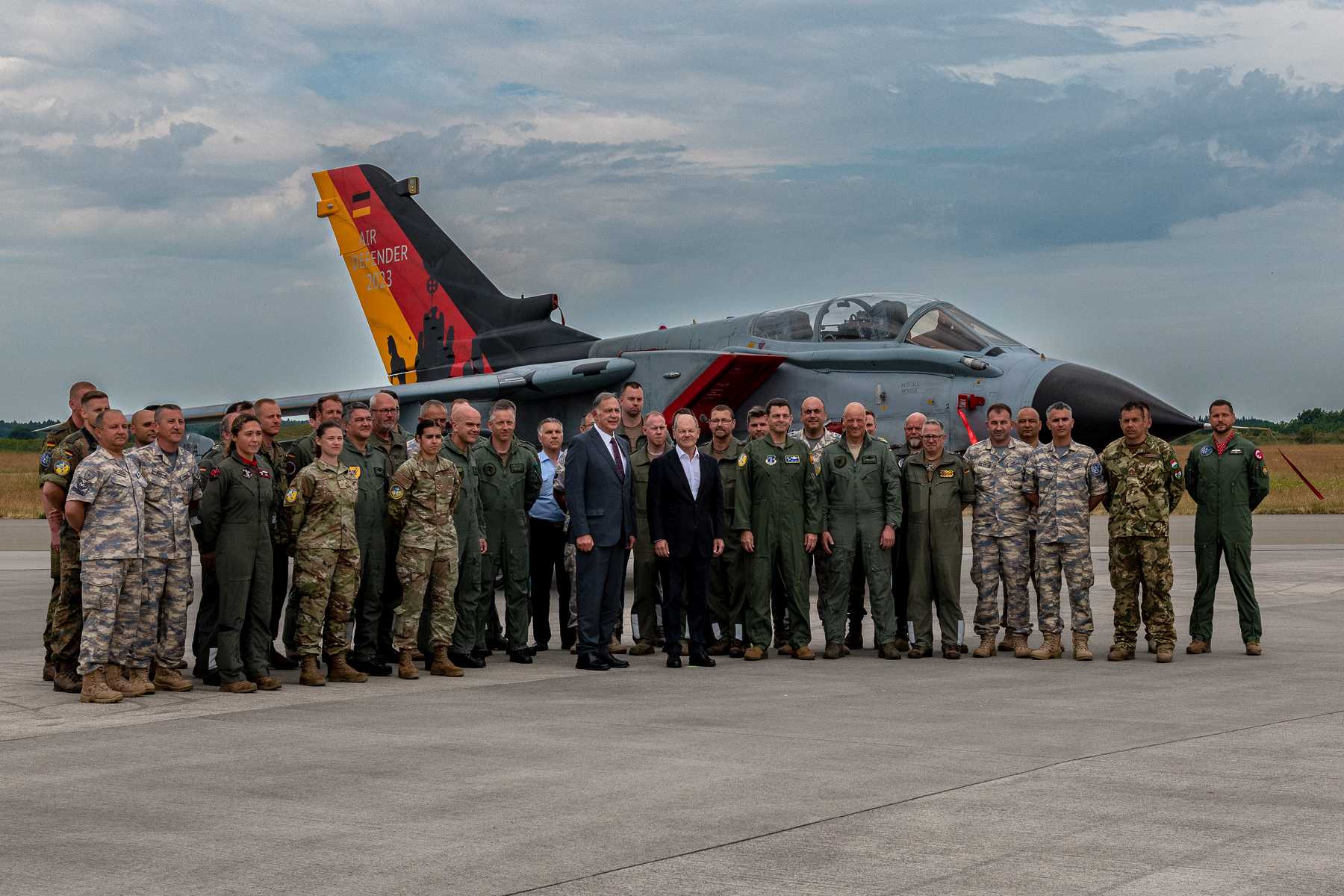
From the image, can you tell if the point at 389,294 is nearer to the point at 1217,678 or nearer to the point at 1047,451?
the point at 1047,451

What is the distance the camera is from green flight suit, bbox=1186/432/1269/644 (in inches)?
371

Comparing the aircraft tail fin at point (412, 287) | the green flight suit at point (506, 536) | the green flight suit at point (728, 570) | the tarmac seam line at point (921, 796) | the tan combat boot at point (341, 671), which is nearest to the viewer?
the tarmac seam line at point (921, 796)

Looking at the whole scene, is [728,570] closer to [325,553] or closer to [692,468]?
[692,468]

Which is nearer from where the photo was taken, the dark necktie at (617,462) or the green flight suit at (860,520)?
the dark necktie at (617,462)

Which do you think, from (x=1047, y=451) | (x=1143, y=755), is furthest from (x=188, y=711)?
(x=1047, y=451)

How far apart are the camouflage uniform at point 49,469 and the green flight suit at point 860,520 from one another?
504 cm

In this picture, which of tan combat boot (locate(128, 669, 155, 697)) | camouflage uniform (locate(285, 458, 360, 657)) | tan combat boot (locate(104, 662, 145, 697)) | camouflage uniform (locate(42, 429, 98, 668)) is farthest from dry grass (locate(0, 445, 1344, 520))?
camouflage uniform (locate(42, 429, 98, 668))

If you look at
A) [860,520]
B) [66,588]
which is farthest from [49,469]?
Result: [860,520]

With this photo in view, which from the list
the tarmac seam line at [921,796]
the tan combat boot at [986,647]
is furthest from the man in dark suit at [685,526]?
the tarmac seam line at [921,796]

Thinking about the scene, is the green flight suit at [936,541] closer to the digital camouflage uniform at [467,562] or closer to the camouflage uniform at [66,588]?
the digital camouflage uniform at [467,562]

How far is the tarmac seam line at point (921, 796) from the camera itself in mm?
4086

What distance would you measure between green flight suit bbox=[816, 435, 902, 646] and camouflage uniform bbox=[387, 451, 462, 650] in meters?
2.67

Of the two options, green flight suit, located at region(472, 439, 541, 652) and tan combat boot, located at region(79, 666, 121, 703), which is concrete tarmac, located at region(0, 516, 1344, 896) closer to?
tan combat boot, located at region(79, 666, 121, 703)

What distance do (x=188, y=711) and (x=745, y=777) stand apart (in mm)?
3387
